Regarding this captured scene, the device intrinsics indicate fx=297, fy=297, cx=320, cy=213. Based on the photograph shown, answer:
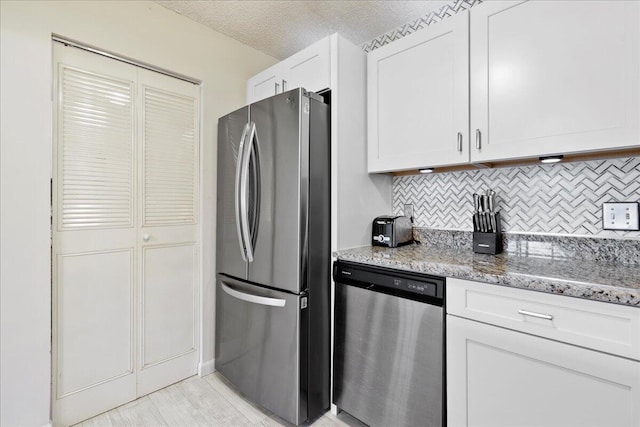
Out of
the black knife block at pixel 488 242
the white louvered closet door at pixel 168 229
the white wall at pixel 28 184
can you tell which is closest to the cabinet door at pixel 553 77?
the black knife block at pixel 488 242

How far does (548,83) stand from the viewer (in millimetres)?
1312

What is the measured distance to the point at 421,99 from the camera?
1710 mm

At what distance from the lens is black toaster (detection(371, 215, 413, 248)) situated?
1.87 metres

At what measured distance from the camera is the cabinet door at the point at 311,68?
5.90 feet

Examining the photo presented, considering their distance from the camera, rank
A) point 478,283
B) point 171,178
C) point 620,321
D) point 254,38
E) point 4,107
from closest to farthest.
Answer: point 620,321, point 478,283, point 4,107, point 171,178, point 254,38

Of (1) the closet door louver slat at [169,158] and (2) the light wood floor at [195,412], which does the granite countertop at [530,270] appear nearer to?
(2) the light wood floor at [195,412]

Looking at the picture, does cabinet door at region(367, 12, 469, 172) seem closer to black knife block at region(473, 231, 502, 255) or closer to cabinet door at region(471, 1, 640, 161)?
cabinet door at region(471, 1, 640, 161)

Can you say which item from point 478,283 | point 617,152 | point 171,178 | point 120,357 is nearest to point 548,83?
point 617,152

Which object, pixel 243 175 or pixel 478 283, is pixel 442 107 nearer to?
pixel 478 283

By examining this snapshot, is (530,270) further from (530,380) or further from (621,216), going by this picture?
(621,216)

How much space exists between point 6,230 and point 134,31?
1343 millimetres

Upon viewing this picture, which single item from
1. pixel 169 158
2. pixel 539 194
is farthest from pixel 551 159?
pixel 169 158

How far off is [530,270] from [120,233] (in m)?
2.18

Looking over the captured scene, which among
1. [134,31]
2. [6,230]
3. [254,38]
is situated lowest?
[6,230]
